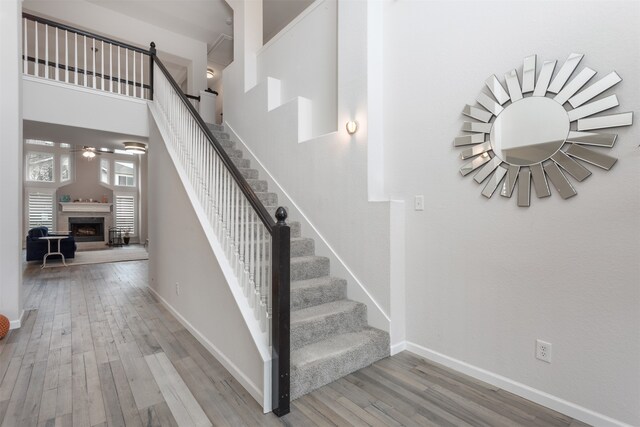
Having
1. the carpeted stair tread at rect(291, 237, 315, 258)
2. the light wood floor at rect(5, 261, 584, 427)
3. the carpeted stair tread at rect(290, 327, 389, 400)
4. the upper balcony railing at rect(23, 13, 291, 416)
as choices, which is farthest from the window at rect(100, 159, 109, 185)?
the carpeted stair tread at rect(290, 327, 389, 400)

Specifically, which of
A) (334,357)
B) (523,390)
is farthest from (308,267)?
(523,390)

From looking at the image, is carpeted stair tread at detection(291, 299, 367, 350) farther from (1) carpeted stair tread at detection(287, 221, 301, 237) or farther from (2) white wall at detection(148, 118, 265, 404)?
(1) carpeted stair tread at detection(287, 221, 301, 237)

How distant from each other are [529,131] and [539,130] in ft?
0.19

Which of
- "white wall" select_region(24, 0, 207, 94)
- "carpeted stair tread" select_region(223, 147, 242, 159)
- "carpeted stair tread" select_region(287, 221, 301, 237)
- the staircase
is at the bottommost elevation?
the staircase

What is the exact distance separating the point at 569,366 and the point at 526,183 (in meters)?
1.16

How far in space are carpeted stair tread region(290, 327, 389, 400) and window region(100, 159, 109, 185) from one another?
12200 mm

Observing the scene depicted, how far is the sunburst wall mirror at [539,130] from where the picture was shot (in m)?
1.84

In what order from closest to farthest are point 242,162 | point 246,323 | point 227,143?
point 246,323
point 242,162
point 227,143

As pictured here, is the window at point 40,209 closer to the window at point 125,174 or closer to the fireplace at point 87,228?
the fireplace at point 87,228

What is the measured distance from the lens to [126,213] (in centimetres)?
1187

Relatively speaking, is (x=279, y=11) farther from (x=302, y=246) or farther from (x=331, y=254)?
(x=331, y=254)

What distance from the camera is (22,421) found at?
1.88 metres

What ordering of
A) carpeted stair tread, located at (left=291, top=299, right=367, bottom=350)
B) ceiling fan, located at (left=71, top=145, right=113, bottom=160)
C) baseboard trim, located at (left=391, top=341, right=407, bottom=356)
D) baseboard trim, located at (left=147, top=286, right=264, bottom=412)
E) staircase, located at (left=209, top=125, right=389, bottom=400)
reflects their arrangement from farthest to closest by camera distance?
1. ceiling fan, located at (left=71, top=145, right=113, bottom=160)
2. baseboard trim, located at (left=391, top=341, right=407, bottom=356)
3. carpeted stair tread, located at (left=291, top=299, right=367, bottom=350)
4. staircase, located at (left=209, top=125, right=389, bottom=400)
5. baseboard trim, located at (left=147, top=286, right=264, bottom=412)

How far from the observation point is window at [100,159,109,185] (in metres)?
11.5
